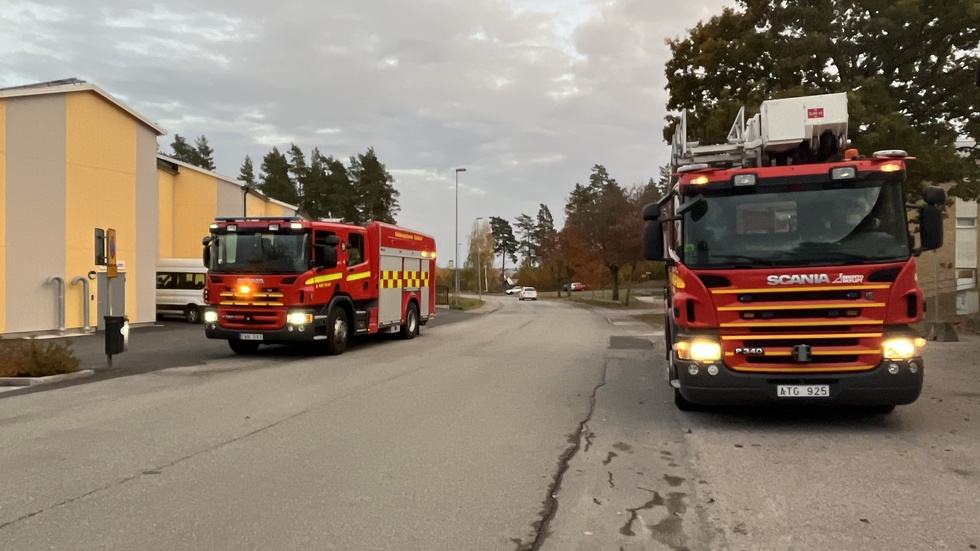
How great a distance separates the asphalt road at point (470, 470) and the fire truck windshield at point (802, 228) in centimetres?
170

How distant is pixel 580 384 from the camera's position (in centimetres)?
1112

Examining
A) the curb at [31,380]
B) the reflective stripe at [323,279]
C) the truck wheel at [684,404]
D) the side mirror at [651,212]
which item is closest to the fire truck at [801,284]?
the side mirror at [651,212]

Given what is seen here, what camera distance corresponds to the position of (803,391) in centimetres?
704

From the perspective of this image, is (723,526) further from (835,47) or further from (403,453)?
(835,47)

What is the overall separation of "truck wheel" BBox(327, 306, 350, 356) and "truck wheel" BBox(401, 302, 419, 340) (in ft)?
12.4

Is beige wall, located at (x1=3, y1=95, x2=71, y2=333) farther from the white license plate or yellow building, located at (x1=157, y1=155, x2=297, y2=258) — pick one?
the white license plate

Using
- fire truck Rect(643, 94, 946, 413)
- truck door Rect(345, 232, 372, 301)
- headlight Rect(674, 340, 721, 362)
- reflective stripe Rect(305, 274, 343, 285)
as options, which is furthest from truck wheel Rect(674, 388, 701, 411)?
truck door Rect(345, 232, 372, 301)

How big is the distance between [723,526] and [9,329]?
66.6 feet

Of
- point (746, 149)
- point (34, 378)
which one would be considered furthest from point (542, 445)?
point (34, 378)

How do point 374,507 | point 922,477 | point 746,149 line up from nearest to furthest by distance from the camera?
point 374,507
point 922,477
point 746,149

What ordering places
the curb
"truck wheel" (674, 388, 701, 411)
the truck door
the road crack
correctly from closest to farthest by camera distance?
1. the road crack
2. "truck wheel" (674, 388, 701, 411)
3. the curb
4. the truck door

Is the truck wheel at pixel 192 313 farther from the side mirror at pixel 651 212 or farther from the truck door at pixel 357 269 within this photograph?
the side mirror at pixel 651 212

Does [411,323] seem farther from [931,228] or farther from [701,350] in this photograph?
[931,228]

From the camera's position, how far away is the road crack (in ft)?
13.9
